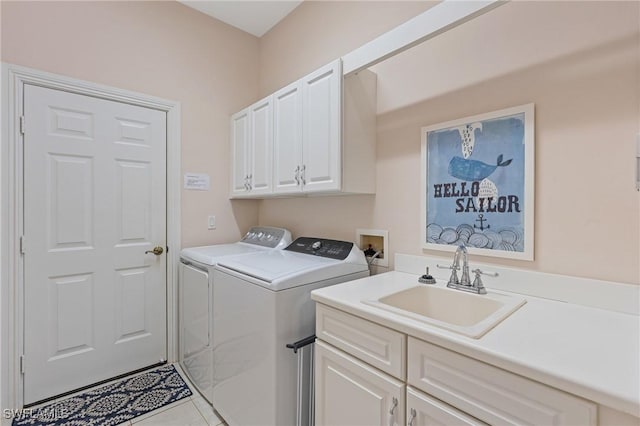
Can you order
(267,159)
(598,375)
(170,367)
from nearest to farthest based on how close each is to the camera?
(598,375), (267,159), (170,367)

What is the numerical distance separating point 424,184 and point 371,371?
98 cm

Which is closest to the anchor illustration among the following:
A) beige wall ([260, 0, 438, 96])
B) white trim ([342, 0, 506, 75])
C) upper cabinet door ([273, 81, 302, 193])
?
white trim ([342, 0, 506, 75])

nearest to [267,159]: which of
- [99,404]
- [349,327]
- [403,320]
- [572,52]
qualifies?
[349,327]

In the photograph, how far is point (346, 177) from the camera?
1.74 metres

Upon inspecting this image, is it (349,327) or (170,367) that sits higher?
(349,327)

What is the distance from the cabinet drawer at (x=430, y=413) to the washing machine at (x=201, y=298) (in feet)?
4.30

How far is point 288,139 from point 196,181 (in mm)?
1005

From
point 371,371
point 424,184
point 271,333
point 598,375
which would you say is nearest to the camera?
point 598,375

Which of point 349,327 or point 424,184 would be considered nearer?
point 349,327

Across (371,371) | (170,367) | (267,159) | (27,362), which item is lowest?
(170,367)

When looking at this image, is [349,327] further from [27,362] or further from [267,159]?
[27,362]

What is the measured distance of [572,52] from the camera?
119cm

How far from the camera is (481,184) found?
143 cm

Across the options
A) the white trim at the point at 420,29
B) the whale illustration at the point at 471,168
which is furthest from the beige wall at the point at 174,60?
the whale illustration at the point at 471,168
